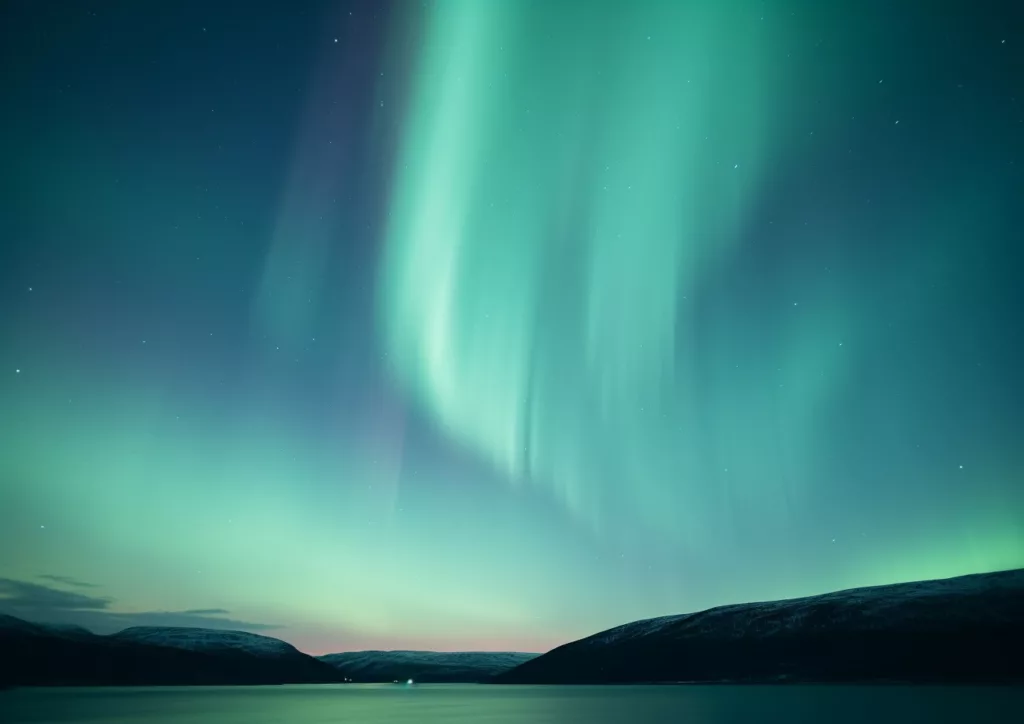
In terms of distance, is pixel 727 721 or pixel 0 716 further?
pixel 0 716

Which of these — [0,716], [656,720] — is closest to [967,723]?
[656,720]

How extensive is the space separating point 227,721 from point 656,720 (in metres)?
49.7

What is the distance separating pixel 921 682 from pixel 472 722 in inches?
7198

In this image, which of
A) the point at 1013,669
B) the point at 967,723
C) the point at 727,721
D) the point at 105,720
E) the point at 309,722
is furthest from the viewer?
the point at 1013,669

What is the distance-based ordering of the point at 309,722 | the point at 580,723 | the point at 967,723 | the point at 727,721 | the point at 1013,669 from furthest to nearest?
the point at 1013,669, the point at 309,722, the point at 580,723, the point at 727,721, the point at 967,723

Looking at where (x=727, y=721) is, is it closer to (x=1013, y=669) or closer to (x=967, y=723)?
(x=967, y=723)

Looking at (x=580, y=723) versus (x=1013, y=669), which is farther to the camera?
(x=1013, y=669)

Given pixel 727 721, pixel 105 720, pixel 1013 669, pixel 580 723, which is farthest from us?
pixel 1013 669

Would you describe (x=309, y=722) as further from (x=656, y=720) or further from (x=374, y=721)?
(x=656, y=720)

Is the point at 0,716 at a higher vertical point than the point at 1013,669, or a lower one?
lower

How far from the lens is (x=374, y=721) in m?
87.3

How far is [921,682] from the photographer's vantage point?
200m

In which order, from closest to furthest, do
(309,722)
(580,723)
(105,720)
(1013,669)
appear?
1. (580,723)
2. (309,722)
3. (105,720)
4. (1013,669)

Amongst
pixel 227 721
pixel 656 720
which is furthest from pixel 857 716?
pixel 227 721
